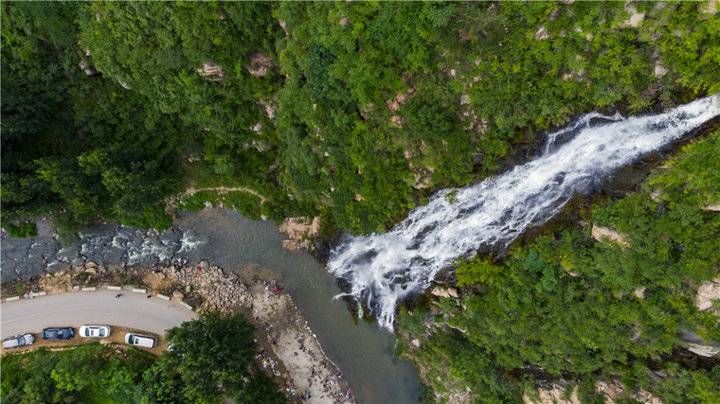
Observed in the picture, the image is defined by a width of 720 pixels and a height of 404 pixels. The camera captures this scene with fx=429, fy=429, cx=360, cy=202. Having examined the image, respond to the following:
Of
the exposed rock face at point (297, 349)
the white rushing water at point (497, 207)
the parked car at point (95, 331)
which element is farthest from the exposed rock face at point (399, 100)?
the parked car at point (95, 331)

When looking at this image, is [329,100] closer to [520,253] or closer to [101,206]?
[520,253]

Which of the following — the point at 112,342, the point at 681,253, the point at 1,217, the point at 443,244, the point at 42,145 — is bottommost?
the point at 681,253

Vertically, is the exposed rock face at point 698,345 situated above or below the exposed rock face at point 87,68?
below

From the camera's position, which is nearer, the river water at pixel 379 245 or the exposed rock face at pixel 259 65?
the river water at pixel 379 245

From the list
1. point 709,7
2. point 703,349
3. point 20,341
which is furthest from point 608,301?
point 20,341

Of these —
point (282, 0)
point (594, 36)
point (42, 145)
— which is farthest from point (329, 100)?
point (42, 145)

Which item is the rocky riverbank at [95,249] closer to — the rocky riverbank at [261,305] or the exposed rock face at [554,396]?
the rocky riverbank at [261,305]
